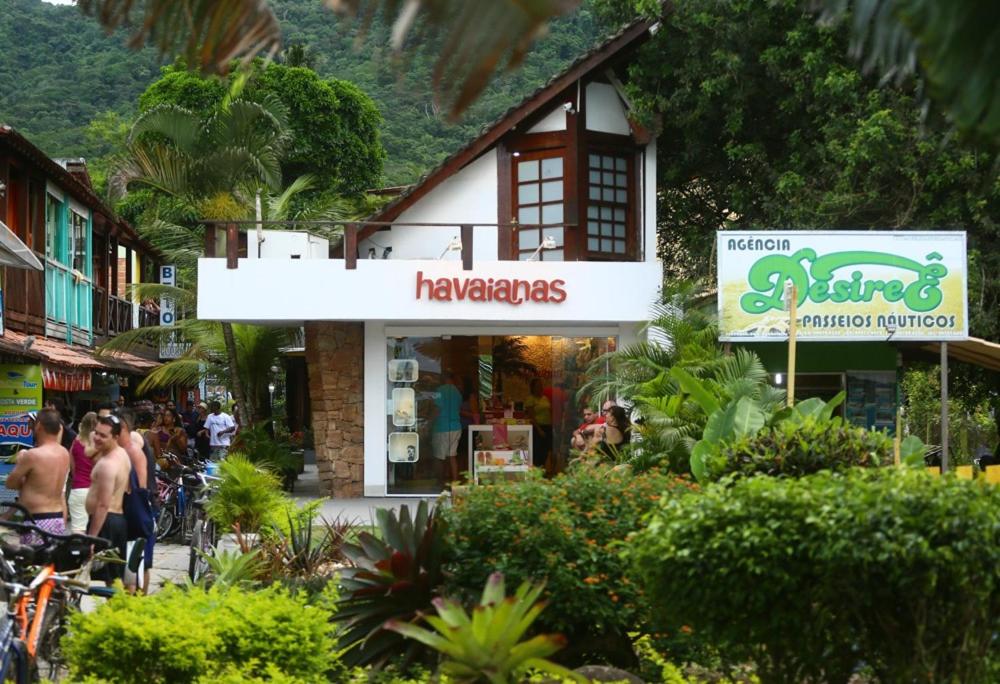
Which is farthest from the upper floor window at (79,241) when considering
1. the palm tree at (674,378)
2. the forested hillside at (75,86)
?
the palm tree at (674,378)

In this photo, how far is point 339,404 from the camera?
2402cm

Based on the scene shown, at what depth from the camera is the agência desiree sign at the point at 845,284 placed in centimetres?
1955

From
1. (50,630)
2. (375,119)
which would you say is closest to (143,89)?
(375,119)

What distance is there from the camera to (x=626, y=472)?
9062 mm

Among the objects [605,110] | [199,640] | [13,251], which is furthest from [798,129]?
[199,640]

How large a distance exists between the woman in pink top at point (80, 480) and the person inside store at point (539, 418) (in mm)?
11872

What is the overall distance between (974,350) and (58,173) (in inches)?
716

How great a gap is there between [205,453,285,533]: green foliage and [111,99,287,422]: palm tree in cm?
1167

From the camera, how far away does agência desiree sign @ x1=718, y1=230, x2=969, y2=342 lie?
64.1 feet

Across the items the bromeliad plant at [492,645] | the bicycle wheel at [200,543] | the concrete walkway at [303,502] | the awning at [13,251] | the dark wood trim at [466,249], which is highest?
the dark wood trim at [466,249]

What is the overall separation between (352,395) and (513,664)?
59.2 feet

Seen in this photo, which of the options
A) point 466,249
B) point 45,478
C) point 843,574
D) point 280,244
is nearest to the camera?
point 843,574

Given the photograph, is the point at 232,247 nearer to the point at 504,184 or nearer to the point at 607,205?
the point at 504,184

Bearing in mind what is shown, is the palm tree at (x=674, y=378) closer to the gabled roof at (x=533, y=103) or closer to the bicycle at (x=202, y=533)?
the gabled roof at (x=533, y=103)
